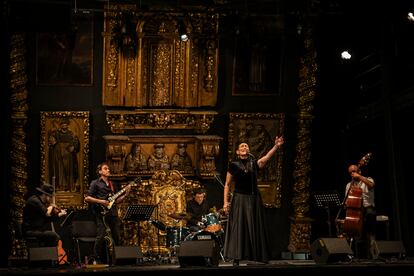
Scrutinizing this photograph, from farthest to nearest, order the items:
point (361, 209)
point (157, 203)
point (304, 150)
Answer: point (304, 150) < point (157, 203) < point (361, 209)

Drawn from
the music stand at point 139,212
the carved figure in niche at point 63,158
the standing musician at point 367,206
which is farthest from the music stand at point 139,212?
the standing musician at point 367,206

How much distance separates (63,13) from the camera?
1309 centimetres

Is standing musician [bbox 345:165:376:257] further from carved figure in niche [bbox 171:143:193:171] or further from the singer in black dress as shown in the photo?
carved figure in niche [bbox 171:143:193:171]

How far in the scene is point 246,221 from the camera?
12.6m

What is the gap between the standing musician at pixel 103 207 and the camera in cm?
1490

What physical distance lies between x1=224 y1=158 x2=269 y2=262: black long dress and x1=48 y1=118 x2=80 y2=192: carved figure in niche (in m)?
4.68

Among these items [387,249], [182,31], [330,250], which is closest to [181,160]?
[182,31]

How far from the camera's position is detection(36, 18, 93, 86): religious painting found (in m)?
16.2

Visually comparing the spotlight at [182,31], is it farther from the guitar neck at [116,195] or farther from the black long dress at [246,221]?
the black long dress at [246,221]

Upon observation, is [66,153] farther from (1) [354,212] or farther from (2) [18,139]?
(1) [354,212]

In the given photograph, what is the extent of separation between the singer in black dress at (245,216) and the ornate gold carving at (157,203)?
371 centimetres

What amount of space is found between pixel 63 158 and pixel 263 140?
151 inches

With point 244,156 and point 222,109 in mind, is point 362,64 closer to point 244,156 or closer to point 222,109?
point 222,109

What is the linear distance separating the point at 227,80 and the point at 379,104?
2999 millimetres
